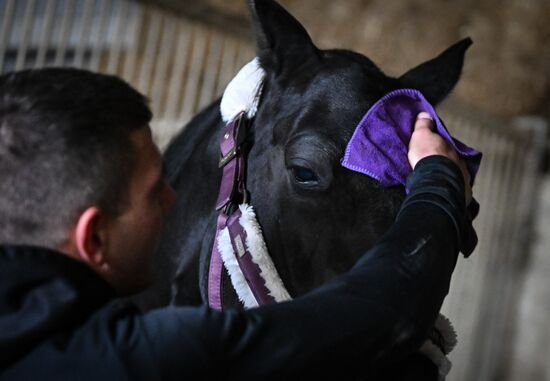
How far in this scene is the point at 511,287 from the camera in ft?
11.6

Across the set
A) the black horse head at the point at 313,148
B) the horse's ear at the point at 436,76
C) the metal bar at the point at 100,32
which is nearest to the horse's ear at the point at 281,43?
the black horse head at the point at 313,148

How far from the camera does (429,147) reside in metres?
0.87

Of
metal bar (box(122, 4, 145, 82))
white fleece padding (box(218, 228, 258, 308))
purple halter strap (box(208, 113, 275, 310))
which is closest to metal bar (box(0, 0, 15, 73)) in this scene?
metal bar (box(122, 4, 145, 82))

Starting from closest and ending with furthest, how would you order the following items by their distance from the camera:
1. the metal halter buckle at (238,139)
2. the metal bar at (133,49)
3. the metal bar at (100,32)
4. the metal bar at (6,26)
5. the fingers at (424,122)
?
the fingers at (424,122) → the metal halter buckle at (238,139) → the metal bar at (6,26) → the metal bar at (100,32) → the metal bar at (133,49)

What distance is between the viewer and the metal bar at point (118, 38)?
227 centimetres

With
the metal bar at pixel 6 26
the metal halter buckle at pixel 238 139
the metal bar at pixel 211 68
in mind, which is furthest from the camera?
the metal bar at pixel 211 68

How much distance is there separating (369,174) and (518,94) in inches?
113

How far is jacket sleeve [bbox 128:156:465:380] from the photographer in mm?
581

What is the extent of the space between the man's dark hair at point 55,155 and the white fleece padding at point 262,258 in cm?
43

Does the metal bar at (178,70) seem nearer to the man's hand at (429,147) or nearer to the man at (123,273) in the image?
the man's hand at (429,147)

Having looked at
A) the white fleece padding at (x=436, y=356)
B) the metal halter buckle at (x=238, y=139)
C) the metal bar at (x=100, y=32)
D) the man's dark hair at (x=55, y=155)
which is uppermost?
the metal bar at (x=100, y=32)

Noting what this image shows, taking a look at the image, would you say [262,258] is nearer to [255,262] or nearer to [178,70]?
[255,262]

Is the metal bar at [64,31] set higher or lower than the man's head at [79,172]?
higher

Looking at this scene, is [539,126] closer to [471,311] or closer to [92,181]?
[471,311]
